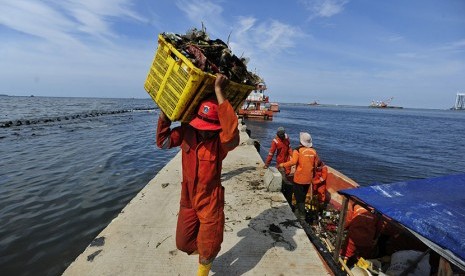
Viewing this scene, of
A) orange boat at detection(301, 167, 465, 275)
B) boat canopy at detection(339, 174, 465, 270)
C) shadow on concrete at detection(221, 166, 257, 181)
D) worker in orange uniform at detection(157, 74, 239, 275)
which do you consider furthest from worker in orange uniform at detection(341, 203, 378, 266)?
worker in orange uniform at detection(157, 74, 239, 275)

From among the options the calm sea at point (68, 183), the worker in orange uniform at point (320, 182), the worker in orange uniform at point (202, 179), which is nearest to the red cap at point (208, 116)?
the worker in orange uniform at point (202, 179)

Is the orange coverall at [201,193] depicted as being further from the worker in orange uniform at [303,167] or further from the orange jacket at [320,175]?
the orange jacket at [320,175]

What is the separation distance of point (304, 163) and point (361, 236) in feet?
5.97

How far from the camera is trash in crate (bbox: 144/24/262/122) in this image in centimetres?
255

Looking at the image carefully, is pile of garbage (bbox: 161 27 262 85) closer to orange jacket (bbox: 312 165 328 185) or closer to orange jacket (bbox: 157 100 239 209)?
orange jacket (bbox: 157 100 239 209)

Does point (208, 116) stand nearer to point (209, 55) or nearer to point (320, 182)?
point (209, 55)

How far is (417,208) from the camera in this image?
3463mm

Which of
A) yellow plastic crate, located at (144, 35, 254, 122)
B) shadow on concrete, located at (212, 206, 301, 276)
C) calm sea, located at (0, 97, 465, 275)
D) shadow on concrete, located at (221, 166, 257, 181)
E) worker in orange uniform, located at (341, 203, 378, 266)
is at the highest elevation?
yellow plastic crate, located at (144, 35, 254, 122)

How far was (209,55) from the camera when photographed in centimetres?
287

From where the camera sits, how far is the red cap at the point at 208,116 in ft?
8.52

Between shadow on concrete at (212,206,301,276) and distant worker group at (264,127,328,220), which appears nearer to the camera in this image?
shadow on concrete at (212,206,301,276)

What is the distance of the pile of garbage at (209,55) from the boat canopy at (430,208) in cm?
232

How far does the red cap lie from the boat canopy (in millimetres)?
2436

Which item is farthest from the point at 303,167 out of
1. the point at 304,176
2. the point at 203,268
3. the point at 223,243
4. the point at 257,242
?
the point at 203,268
